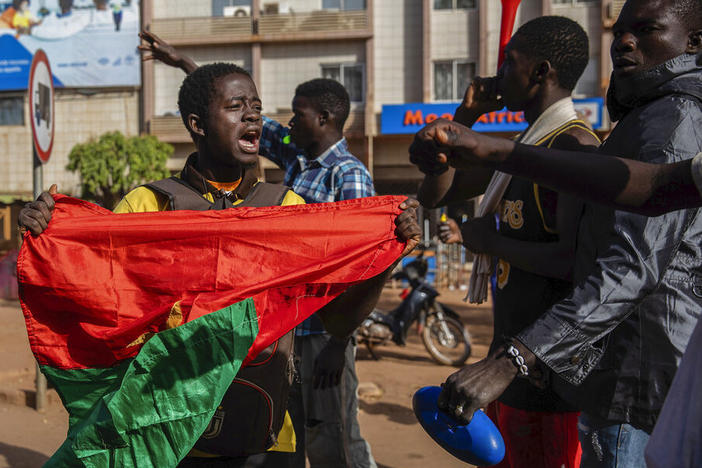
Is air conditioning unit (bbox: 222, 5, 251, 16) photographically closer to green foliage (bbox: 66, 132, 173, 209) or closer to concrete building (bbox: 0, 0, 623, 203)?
concrete building (bbox: 0, 0, 623, 203)

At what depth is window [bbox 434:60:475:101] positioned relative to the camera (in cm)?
2155

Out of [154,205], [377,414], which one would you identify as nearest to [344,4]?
[377,414]

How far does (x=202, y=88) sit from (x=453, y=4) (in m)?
20.7

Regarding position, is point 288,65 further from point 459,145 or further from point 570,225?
point 459,145

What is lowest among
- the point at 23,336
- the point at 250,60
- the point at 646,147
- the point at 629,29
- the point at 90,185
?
the point at 23,336

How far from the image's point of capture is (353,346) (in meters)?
3.82

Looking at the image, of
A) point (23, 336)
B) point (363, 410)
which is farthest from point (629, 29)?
point (23, 336)

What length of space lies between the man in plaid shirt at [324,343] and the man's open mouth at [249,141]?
3.55 feet

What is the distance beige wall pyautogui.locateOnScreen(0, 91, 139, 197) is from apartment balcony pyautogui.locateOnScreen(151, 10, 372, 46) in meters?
2.84

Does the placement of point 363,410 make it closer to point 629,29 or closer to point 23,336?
point 629,29

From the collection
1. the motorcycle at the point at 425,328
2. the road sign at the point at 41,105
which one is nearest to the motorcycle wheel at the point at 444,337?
the motorcycle at the point at 425,328

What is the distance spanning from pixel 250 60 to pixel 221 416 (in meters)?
21.5

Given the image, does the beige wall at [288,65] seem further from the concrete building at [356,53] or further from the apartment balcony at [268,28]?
the apartment balcony at [268,28]

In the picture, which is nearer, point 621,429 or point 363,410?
point 621,429
